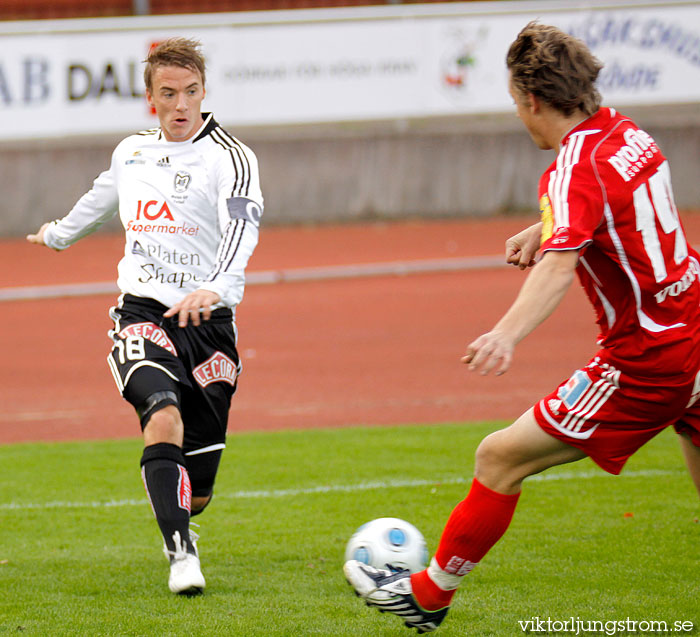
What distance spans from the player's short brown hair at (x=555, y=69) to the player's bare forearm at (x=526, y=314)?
55 centimetres

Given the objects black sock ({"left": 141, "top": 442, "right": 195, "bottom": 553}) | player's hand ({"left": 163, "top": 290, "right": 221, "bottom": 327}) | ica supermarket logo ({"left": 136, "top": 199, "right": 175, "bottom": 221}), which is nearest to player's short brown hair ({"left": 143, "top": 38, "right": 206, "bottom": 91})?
ica supermarket logo ({"left": 136, "top": 199, "right": 175, "bottom": 221})

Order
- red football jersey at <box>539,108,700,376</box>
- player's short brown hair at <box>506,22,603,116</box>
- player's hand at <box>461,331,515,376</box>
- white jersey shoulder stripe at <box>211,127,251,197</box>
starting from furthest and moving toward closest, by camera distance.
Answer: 1. white jersey shoulder stripe at <box>211,127,251,197</box>
2. player's short brown hair at <box>506,22,603,116</box>
3. red football jersey at <box>539,108,700,376</box>
4. player's hand at <box>461,331,515,376</box>

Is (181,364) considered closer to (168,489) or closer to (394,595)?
(168,489)

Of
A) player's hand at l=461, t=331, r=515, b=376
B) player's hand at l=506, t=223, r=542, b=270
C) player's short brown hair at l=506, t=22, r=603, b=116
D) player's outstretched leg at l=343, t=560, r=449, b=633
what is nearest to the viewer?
player's hand at l=461, t=331, r=515, b=376

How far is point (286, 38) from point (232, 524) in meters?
14.5


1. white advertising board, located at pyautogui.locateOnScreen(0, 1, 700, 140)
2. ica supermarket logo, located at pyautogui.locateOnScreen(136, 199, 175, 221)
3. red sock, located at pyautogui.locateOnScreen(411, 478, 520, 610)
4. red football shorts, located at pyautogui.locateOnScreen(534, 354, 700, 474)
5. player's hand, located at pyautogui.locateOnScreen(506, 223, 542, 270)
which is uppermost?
player's hand, located at pyautogui.locateOnScreen(506, 223, 542, 270)

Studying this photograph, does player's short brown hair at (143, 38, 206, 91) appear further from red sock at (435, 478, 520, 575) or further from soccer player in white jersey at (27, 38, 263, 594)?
red sock at (435, 478, 520, 575)

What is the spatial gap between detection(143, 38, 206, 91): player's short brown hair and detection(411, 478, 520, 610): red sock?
7.31ft

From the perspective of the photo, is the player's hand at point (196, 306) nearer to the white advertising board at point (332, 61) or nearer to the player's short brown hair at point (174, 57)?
the player's short brown hair at point (174, 57)

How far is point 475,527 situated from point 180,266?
5.95 ft

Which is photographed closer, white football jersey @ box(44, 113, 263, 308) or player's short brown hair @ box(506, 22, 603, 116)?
player's short brown hair @ box(506, 22, 603, 116)

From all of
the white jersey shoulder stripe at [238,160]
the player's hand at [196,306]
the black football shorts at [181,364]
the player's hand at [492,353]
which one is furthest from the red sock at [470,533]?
the white jersey shoulder stripe at [238,160]

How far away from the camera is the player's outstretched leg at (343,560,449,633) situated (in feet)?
13.0

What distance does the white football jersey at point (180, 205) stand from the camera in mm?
4824
